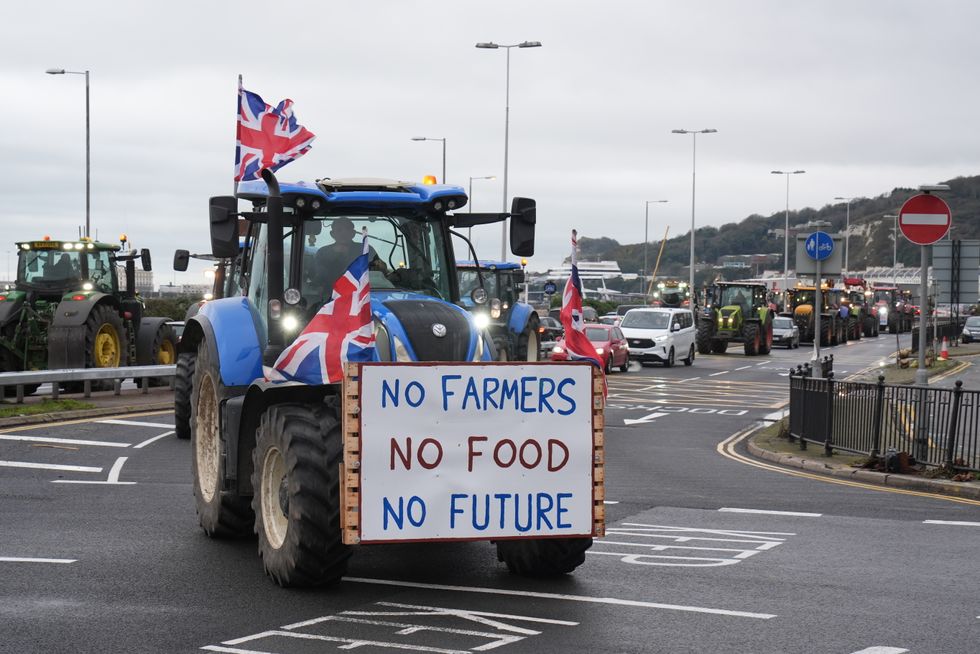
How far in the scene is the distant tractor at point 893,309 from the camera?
83.4m

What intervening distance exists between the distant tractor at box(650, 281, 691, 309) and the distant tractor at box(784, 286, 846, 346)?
5506 mm

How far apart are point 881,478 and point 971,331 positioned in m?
59.7

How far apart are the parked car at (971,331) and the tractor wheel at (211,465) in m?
64.5

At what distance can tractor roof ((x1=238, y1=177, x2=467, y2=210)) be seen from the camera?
10.3 m

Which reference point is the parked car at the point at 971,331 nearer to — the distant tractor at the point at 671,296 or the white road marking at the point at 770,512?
the distant tractor at the point at 671,296

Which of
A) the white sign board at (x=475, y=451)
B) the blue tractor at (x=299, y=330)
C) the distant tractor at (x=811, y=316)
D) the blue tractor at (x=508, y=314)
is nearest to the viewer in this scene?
the white sign board at (x=475, y=451)

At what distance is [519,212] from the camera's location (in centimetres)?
1060

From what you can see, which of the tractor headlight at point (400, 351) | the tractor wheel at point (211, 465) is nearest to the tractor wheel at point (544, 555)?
the tractor headlight at point (400, 351)

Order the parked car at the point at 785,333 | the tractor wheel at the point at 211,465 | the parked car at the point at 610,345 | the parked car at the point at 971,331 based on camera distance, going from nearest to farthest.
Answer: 1. the tractor wheel at the point at 211,465
2. the parked car at the point at 610,345
3. the parked car at the point at 785,333
4. the parked car at the point at 971,331

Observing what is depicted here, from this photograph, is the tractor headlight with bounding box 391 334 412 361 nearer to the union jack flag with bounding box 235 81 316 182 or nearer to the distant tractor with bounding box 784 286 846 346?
the union jack flag with bounding box 235 81 316 182

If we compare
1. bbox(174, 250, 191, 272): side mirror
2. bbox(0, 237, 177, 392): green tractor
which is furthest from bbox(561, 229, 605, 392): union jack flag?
bbox(0, 237, 177, 392): green tractor

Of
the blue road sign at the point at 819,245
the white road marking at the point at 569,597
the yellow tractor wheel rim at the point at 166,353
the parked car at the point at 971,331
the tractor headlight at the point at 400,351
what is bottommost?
the parked car at the point at 971,331

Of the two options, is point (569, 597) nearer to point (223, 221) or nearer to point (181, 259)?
point (223, 221)

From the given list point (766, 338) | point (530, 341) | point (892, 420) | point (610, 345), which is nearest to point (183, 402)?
point (530, 341)
